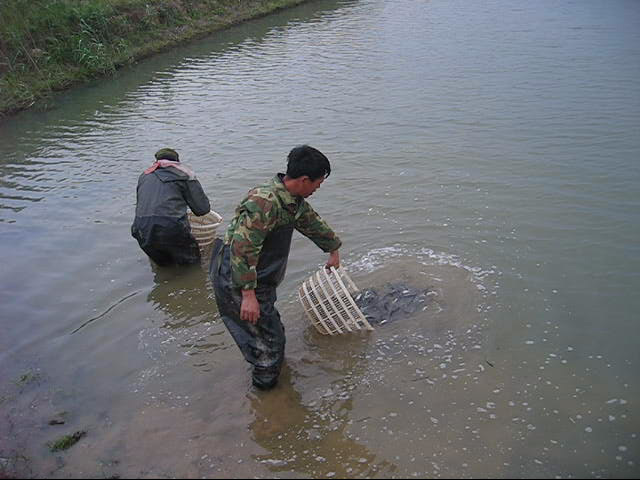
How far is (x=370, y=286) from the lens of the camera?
5.53 meters

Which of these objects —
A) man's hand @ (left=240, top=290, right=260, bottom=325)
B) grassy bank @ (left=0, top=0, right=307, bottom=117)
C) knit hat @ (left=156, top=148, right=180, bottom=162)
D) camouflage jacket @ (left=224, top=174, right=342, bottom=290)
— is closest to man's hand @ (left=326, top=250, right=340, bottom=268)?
camouflage jacket @ (left=224, top=174, right=342, bottom=290)

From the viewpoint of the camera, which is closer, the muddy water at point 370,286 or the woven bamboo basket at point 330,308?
the muddy water at point 370,286

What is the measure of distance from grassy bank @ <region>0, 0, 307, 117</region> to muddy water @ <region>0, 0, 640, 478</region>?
2.56 m

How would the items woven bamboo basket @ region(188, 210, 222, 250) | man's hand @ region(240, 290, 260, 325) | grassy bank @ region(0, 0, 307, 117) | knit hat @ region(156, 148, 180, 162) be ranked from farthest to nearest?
grassy bank @ region(0, 0, 307, 117) → woven bamboo basket @ region(188, 210, 222, 250) → knit hat @ region(156, 148, 180, 162) → man's hand @ region(240, 290, 260, 325)

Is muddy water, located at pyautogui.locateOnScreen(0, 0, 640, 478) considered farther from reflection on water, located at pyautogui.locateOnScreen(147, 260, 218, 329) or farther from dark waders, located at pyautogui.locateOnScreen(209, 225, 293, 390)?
dark waders, located at pyautogui.locateOnScreen(209, 225, 293, 390)

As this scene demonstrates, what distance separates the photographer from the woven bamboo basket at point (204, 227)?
251 inches

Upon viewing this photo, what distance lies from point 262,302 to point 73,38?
15.1 m

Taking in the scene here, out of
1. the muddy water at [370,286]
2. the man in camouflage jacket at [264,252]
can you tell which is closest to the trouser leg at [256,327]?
the man in camouflage jacket at [264,252]

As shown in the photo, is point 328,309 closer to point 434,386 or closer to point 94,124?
point 434,386

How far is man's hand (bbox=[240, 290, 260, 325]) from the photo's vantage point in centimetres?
363

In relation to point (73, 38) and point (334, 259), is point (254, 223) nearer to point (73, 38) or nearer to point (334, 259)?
point (334, 259)

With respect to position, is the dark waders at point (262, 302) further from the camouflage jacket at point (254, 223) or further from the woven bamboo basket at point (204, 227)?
the woven bamboo basket at point (204, 227)

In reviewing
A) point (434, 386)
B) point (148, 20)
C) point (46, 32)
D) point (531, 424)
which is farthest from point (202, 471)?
point (148, 20)

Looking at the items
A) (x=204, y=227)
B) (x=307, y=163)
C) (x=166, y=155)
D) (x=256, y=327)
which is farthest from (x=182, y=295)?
(x=307, y=163)
